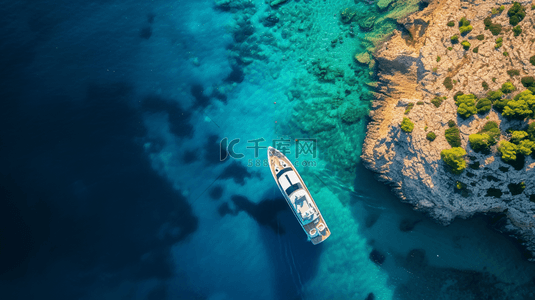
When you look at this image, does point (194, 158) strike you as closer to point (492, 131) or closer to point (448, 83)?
point (448, 83)

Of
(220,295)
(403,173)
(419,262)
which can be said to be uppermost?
(403,173)

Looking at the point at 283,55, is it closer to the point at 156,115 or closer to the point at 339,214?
the point at 156,115

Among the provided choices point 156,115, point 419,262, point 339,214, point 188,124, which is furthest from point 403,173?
point 156,115

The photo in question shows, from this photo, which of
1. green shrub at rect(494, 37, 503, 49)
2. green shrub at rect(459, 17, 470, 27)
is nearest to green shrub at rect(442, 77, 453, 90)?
green shrub at rect(494, 37, 503, 49)

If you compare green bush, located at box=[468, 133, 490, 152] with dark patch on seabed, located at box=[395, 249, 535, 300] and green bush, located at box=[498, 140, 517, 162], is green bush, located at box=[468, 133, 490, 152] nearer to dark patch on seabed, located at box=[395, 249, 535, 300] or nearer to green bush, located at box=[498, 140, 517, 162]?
green bush, located at box=[498, 140, 517, 162]

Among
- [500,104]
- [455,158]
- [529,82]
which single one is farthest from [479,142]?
[529,82]

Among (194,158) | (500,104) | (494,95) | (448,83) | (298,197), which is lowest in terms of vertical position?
(298,197)
